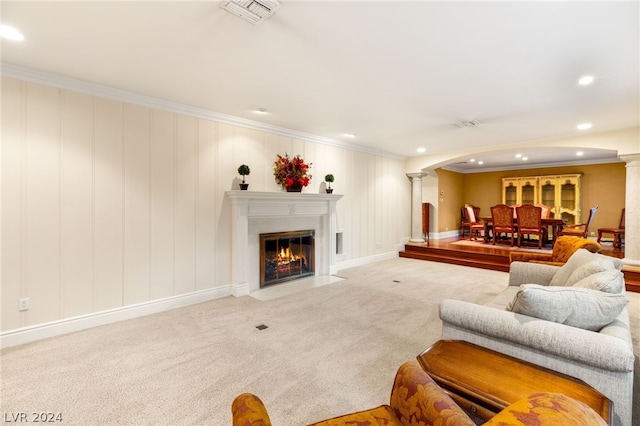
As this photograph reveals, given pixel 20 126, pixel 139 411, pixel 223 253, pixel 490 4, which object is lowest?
pixel 139 411

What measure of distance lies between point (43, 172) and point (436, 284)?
17.3 ft

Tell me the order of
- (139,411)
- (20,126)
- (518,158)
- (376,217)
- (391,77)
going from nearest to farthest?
(139,411)
(20,126)
(391,77)
(376,217)
(518,158)

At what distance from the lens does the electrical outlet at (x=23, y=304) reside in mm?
2750

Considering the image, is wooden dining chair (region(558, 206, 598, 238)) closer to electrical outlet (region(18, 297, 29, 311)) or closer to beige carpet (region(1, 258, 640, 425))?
beige carpet (region(1, 258, 640, 425))

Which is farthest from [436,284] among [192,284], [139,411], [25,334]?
[25,334]

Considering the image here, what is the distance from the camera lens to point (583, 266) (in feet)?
7.02

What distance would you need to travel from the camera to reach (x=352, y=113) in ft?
13.4

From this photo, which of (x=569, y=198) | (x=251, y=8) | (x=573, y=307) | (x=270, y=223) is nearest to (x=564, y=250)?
(x=573, y=307)

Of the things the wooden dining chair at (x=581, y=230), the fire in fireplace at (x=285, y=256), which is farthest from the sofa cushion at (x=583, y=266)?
the wooden dining chair at (x=581, y=230)

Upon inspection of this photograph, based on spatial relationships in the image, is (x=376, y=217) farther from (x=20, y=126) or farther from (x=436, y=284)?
(x=20, y=126)

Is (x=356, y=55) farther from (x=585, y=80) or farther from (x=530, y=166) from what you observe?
(x=530, y=166)

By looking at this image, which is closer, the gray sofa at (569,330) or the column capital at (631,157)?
the gray sofa at (569,330)

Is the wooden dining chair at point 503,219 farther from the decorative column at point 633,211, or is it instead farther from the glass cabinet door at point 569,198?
the glass cabinet door at point 569,198

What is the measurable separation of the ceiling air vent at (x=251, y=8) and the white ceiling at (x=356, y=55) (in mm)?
77
